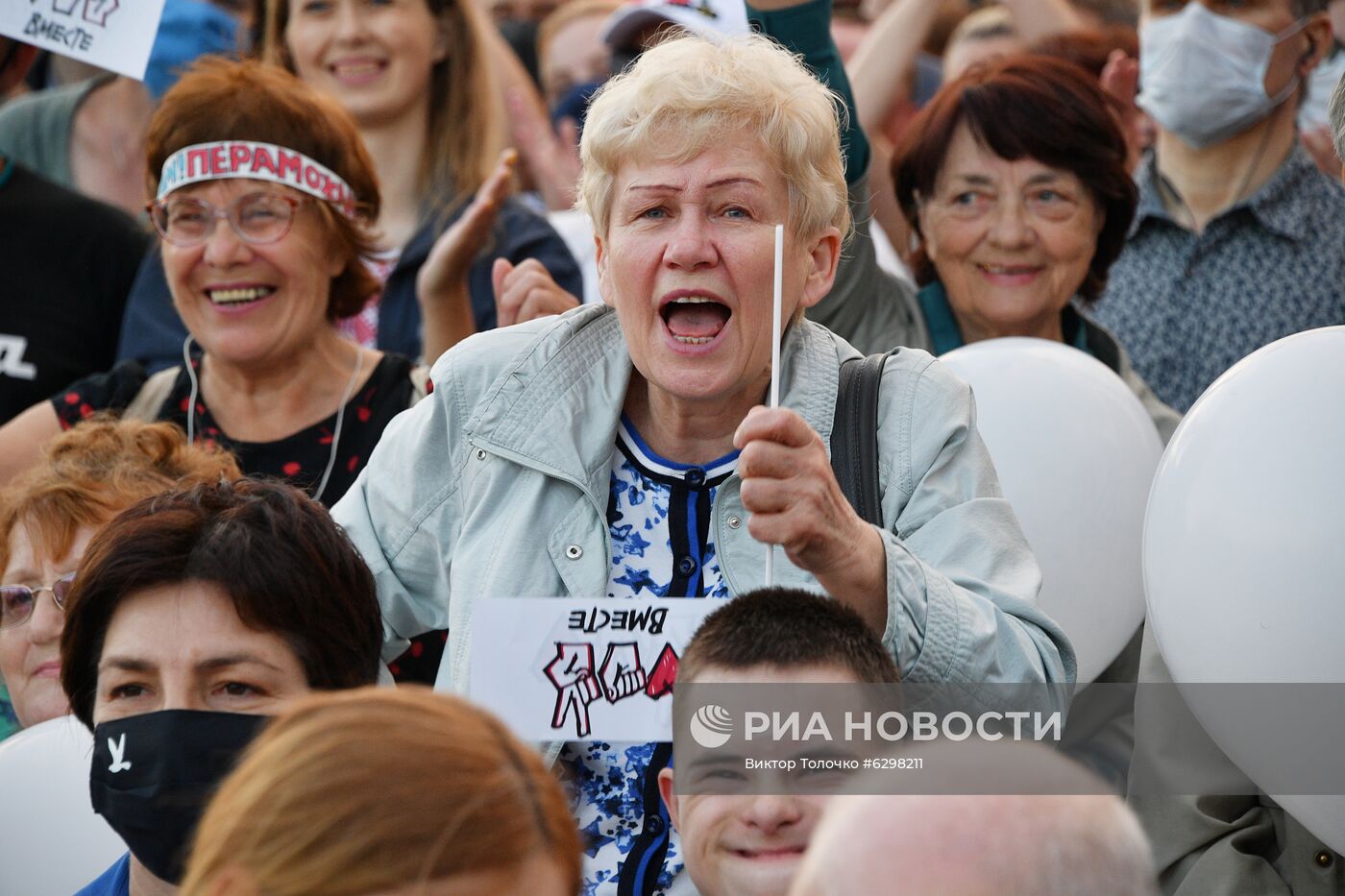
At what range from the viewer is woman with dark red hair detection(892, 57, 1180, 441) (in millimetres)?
4336

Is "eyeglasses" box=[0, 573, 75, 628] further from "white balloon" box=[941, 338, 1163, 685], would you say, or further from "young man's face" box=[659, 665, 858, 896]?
"white balloon" box=[941, 338, 1163, 685]

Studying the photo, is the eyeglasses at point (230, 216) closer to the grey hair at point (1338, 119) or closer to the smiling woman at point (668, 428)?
the smiling woman at point (668, 428)

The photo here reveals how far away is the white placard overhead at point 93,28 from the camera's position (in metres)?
4.12

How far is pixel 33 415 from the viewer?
4195 mm

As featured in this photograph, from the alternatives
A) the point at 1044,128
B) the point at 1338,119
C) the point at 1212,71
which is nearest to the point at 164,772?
the point at 1338,119

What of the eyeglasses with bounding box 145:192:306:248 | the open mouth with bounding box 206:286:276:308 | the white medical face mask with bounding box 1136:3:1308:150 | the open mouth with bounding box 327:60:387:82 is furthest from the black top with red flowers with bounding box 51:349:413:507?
the white medical face mask with bounding box 1136:3:1308:150

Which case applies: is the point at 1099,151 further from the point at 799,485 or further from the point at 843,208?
the point at 799,485

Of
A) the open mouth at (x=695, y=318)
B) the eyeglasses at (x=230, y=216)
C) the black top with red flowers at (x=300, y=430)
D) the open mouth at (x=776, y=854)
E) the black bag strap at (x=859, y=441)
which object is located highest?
the eyeglasses at (x=230, y=216)

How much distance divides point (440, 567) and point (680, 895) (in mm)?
740

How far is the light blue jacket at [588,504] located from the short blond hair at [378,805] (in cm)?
92

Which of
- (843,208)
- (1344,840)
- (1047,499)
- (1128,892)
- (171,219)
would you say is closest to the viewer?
(1128,892)

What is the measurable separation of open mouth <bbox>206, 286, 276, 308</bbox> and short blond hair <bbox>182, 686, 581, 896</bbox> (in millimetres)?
2532

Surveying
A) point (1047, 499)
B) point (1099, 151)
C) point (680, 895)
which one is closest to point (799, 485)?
point (680, 895)

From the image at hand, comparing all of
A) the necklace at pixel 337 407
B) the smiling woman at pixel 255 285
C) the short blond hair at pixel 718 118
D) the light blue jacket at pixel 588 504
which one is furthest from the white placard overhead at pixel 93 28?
the short blond hair at pixel 718 118
